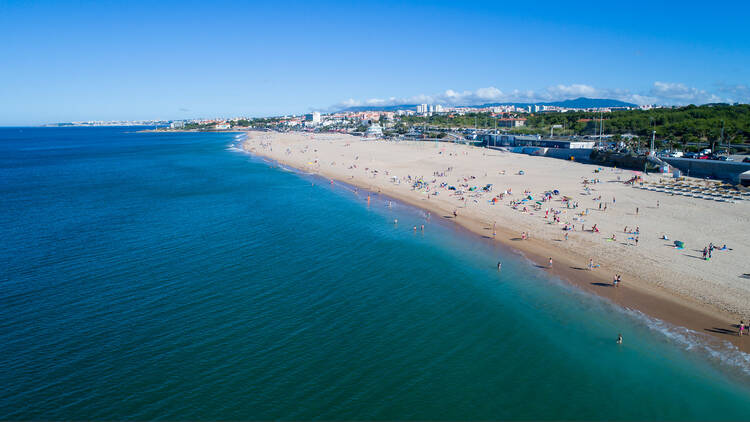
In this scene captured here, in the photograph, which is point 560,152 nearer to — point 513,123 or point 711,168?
point 711,168

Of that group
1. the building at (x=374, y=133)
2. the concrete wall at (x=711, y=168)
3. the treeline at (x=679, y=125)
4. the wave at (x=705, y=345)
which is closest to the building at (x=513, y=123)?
the treeline at (x=679, y=125)

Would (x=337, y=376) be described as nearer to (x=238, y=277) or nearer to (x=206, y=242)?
(x=238, y=277)

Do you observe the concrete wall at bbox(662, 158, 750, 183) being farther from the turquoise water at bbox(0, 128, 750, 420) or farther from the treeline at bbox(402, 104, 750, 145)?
the turquoise water at bbox(0, 128, 750, 420)

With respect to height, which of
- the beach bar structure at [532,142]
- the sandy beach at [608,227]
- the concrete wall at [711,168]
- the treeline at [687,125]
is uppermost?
the treeline at [687,125]

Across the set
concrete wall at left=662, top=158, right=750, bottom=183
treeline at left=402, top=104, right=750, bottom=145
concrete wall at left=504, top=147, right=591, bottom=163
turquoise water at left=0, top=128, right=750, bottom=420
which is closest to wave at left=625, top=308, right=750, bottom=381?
turquoise water at left=0, top=128, right=750, bottom=420

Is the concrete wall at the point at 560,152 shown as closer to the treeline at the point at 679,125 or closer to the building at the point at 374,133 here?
the treeline at the point at 679,125

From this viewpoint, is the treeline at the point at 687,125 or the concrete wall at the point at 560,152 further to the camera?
the concrete wall at the point at 560,152

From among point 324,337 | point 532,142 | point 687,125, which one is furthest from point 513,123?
point 324,337
